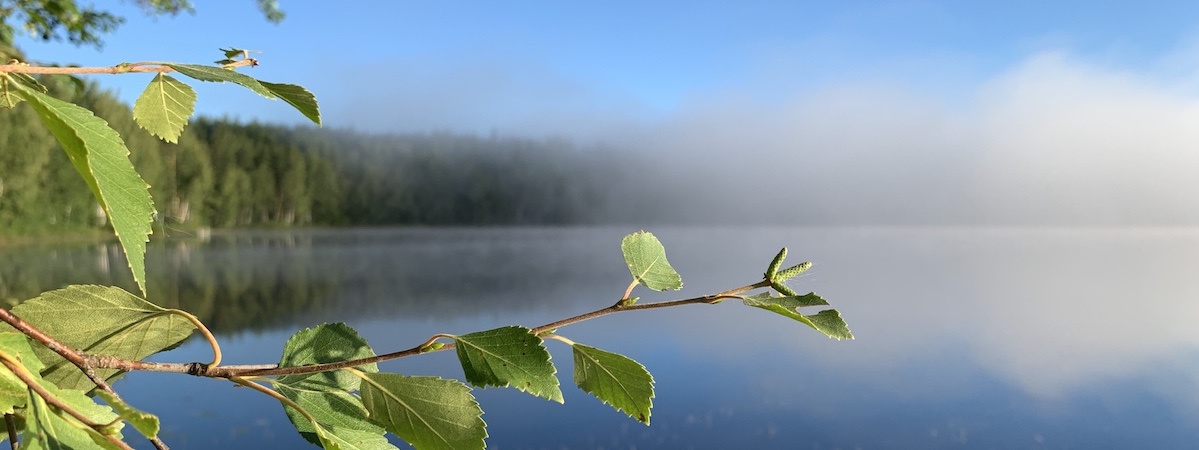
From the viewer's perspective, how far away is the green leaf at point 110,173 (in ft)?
0.54

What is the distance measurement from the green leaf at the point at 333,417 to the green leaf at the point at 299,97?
10 cm

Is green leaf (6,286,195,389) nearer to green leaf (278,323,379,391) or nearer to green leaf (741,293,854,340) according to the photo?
green leaf (278,323,379,391)

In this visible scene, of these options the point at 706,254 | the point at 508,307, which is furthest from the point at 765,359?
the point at 706,254

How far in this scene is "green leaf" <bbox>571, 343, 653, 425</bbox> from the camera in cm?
26

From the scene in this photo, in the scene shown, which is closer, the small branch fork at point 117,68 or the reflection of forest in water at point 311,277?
the small branch fork at point 117,68

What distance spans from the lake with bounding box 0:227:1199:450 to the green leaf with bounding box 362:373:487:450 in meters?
0.12

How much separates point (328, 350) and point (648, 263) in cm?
14

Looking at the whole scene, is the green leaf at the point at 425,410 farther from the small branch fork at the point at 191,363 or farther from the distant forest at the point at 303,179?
the distant forest at the point at 303,179

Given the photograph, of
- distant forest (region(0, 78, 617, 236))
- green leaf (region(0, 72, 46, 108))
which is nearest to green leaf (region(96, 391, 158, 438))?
green leaf (region(0, 72, 46, 108))

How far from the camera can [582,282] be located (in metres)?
11.2

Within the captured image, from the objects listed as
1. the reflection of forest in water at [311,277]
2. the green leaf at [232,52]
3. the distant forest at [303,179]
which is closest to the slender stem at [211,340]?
the green leaf at [232,52]

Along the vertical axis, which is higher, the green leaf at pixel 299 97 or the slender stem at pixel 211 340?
the green leaf at pixel 299 97

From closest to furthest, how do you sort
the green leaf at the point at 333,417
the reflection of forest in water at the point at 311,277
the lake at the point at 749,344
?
1. the green leaf at the point at 333,417
2. the lake at the point at 749,344
3. the reflection of forest in water at the point at 311,277

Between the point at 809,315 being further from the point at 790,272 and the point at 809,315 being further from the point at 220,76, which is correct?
the point at 220,76
